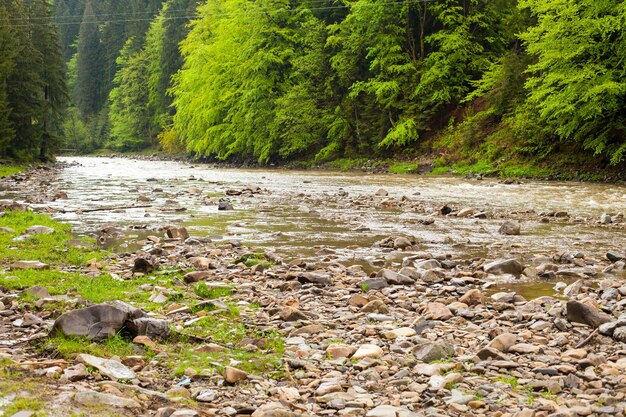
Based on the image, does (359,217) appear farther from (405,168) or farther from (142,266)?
(405,168)

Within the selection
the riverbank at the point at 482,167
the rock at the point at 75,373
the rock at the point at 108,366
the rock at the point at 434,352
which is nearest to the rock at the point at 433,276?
the rock at the point at 434,352

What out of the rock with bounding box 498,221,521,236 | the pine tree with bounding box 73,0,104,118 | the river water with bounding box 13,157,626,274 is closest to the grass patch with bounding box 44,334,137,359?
the river water with bounding box 13,157,626,274

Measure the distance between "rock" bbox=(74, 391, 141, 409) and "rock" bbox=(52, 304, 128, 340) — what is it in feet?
4.43

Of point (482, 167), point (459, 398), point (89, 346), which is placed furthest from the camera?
point (482, 167)

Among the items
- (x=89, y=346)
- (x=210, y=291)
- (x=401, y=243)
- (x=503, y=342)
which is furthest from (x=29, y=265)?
(x=503, y=342)

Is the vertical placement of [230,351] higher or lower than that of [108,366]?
lower

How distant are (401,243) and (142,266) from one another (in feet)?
16.7

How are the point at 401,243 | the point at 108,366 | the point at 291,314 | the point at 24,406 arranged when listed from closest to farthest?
the point at 24,406, the point at 108,366, the point at 291,314, the point at 401,243

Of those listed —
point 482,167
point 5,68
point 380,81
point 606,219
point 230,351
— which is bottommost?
point 230,351

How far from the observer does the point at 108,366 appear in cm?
478

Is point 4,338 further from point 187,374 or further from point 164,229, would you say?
point 164,229

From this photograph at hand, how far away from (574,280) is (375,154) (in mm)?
32027

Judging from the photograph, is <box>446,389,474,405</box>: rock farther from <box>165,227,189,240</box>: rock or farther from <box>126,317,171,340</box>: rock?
<box>165,227,189,240</box>: rock

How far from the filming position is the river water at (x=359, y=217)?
1170cm
